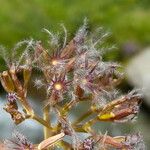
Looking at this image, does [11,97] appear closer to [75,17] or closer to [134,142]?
[134,142]

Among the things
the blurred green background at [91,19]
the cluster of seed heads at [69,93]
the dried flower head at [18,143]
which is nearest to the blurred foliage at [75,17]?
the blurred green background at [91,19]

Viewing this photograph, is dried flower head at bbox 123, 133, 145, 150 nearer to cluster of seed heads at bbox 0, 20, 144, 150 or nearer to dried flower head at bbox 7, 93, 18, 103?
cluster of seed heads at bbox 0, 20, 144, 150

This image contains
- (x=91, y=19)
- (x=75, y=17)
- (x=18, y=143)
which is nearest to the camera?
(x=18, y=143)

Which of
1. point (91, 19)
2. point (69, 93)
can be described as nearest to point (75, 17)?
point (91, 19)

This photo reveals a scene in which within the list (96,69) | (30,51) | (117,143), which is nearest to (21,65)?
(30,51)

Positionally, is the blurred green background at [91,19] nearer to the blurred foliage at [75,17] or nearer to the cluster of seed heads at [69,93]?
the blurred foliage at [75,17]
